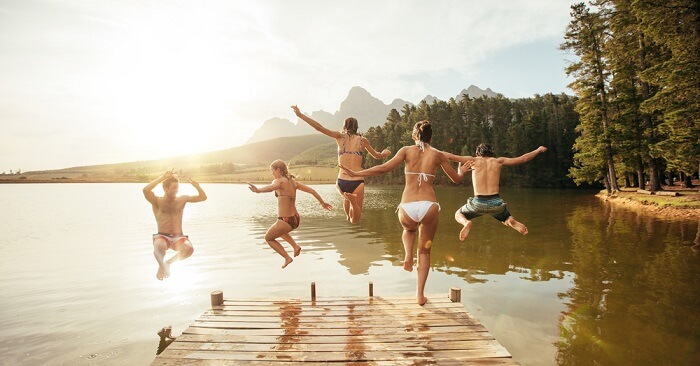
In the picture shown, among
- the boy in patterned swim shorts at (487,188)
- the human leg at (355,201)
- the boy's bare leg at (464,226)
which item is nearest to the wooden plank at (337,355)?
the boy's bare leg at (464,226)

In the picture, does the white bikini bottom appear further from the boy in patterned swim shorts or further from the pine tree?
the pine tree

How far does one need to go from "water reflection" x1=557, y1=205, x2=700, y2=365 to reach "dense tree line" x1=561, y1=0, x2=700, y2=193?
11.3 meters

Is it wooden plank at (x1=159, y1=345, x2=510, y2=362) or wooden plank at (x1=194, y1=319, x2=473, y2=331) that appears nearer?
wooden plank at (x1=159, y1=345, x2=510, y2=362)

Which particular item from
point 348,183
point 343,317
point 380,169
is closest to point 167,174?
point 348,183

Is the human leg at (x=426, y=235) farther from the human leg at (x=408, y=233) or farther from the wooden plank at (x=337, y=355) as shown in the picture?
the wooden plank at (x=337, y=355)

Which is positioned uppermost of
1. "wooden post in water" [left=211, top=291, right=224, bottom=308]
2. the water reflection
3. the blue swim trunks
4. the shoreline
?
the blue swim trunks

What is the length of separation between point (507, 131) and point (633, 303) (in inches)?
3429

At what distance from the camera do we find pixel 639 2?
2667 cm

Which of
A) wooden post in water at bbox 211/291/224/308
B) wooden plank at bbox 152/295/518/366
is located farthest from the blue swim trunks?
wooden post in water at bbox 211/291/224/308

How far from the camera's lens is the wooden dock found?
6.27 m

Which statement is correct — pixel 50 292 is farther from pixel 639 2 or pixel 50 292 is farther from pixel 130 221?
pixel 639 2

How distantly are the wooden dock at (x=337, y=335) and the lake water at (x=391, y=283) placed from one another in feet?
7.84

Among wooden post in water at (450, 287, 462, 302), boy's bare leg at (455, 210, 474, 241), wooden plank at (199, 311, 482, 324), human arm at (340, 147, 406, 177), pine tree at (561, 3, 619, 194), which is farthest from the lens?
pine tree at (561, 3, 619, 194)

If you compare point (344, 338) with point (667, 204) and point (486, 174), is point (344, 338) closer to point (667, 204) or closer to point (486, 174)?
point (486, 174)
